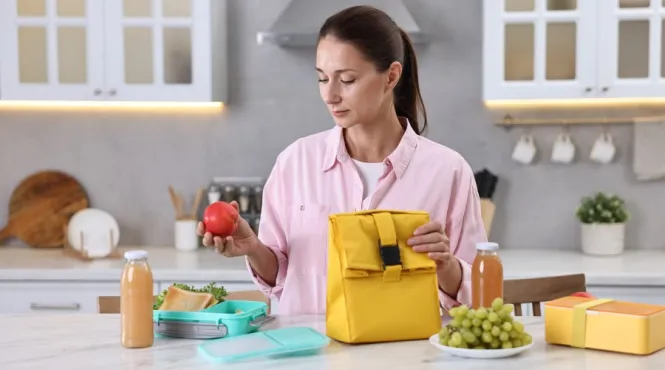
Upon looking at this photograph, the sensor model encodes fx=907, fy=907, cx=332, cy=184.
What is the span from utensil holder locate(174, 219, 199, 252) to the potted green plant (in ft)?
5.55

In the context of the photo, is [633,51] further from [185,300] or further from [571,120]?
[185,300]

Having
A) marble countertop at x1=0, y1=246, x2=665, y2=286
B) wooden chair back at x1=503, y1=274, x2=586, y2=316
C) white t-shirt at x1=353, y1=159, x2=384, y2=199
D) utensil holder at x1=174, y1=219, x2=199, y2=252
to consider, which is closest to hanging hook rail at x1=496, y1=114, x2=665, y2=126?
marble countertop at x1=0, y1=246, x2=665, y2=286

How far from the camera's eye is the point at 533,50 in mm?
3730

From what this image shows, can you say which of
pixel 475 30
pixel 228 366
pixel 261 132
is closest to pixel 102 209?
pixel 261 132

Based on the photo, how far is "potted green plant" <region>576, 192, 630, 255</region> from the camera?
385 centimetres

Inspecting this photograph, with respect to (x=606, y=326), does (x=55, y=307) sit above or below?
below

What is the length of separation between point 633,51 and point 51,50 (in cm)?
242

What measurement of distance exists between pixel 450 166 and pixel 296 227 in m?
0.42

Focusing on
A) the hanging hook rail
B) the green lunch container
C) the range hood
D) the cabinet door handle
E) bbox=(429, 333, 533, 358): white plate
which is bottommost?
the cabinet door handle

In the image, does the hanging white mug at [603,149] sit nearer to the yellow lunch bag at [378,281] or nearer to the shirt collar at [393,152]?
the shirt collar at [393,152]

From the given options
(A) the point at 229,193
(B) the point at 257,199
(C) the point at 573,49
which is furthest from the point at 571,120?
(A) the point at 229,193

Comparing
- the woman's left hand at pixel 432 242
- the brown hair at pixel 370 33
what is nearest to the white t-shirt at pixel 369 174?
the brown hair at pixel 370 33

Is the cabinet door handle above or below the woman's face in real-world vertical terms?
below

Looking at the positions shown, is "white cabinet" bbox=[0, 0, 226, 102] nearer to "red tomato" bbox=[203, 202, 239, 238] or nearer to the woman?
the woman
